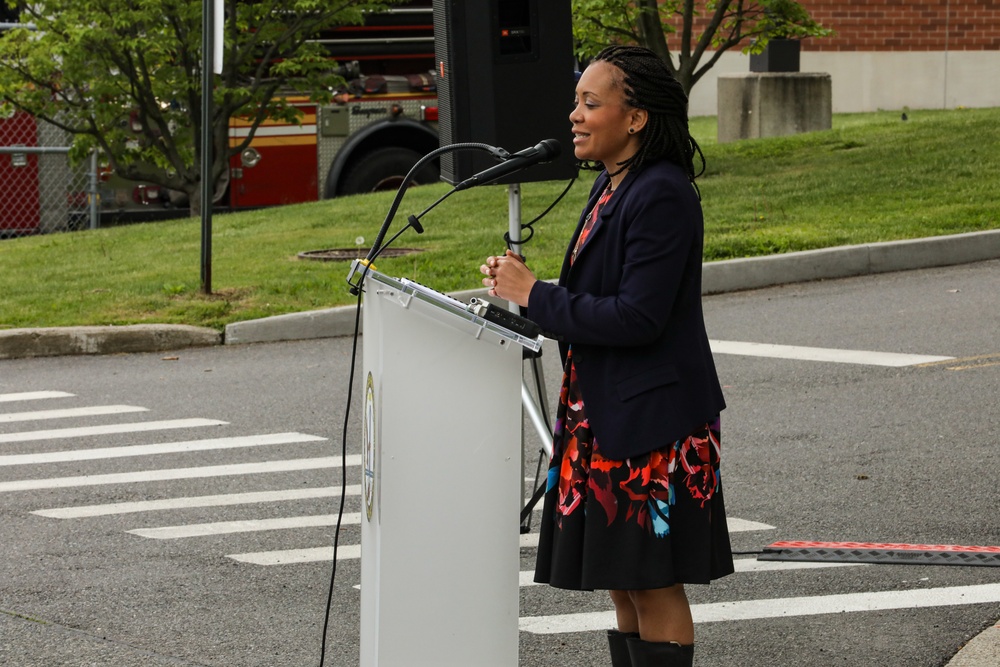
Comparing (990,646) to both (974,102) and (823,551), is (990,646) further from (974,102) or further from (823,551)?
(974,102)

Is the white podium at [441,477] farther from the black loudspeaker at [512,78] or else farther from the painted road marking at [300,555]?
the black loudspeaker at [512,78]

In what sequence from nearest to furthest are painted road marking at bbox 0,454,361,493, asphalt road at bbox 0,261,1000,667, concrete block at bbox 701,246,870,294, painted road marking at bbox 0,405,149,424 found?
asphalt road at bbox 0,261,1000,667 → painted road marking at bbox 0,454,361,493 → painted road marking at bbox 0,405,149,424 → concrete block at bbox 701,246,870,294

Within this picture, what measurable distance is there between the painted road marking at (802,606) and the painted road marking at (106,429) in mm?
3438

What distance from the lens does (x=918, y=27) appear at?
2697 centimetres

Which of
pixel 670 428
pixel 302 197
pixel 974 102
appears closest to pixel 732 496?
pixel 670 428

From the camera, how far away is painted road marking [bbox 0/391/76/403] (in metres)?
8.52

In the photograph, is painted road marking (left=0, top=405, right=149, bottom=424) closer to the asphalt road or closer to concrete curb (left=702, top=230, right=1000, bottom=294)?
the asphalt road

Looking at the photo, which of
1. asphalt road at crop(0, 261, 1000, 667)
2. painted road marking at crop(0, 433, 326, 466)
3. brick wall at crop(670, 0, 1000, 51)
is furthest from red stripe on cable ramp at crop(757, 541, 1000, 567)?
brick wall at crop(670, 0, 1000, 51)

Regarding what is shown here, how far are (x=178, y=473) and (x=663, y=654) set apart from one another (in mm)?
3804

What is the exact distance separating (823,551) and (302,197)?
40.6ft

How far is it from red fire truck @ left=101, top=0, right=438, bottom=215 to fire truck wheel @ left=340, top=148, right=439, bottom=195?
0.04ft

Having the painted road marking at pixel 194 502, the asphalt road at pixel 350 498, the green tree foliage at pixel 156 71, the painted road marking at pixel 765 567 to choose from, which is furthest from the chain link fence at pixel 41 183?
the painted road marking at pixel 765 567

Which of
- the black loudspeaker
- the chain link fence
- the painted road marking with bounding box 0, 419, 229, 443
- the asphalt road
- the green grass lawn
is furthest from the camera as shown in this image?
the chain link fence

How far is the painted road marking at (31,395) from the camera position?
335 inches
